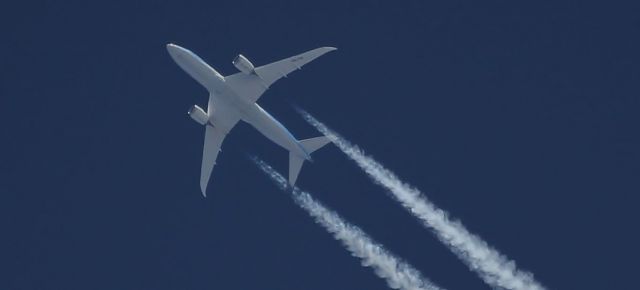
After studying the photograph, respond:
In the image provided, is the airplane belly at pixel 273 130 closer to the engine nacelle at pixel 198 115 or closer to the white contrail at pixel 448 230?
the engine nacelle at pixel 198 115

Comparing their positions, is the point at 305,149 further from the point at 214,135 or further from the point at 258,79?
the point at 214,135

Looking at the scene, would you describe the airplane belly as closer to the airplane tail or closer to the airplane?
the airplane

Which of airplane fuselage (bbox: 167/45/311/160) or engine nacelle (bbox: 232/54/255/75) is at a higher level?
engine nacelle (bbox: 232/54/255/75)

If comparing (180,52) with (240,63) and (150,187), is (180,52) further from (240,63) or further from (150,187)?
(150,187)

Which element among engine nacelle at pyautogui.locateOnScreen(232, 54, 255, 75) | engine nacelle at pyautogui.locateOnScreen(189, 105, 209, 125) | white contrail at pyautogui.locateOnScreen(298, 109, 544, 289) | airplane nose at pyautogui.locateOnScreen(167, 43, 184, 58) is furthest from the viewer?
engine nacelle at pyautogui.locateOnScreen(189, 105, 209, 125)

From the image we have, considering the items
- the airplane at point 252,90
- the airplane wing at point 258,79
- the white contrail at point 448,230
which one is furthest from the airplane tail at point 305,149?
the airplane wing at point 258,79

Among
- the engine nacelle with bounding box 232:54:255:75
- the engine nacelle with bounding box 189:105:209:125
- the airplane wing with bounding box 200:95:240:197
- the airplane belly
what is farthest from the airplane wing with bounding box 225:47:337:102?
the engine nacelle with bounding box 189:105:209:125
